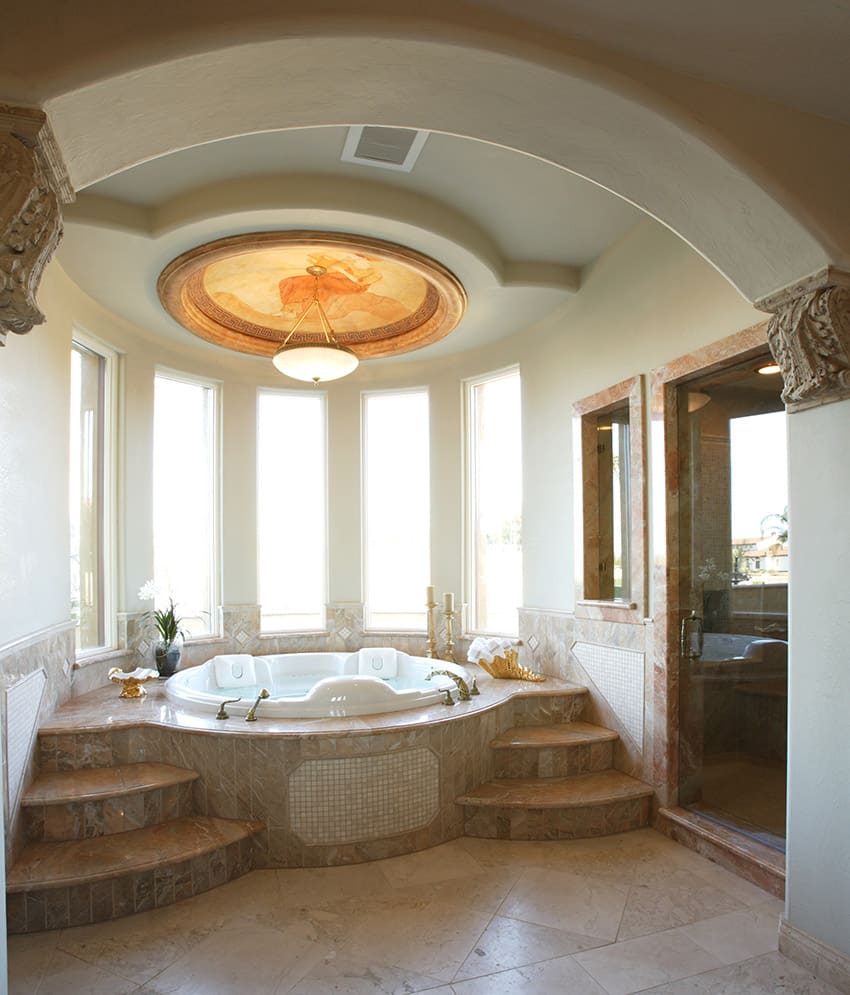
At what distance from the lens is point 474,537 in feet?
18.4

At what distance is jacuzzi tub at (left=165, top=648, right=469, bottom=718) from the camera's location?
3.54 metres

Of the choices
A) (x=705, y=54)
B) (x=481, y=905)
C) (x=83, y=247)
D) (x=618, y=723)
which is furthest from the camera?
(x=618, y=723)

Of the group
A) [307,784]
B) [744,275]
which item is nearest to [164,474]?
[307,784]

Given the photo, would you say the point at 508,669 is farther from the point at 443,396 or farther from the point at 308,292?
the point at 308,292

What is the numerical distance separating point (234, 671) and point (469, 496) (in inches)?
87.8

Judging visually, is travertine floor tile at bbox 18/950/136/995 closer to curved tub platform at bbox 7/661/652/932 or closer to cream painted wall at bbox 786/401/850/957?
curved tub platform at bbox 7/661/652/932

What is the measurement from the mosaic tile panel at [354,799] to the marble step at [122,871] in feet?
0.77

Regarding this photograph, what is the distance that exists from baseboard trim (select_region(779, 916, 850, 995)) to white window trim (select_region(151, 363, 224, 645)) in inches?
166

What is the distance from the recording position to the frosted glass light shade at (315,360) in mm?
4113

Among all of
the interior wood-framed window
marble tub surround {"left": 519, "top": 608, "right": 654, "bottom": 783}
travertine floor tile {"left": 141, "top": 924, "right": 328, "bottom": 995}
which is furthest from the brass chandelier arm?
travertine floor tile {"left": 141, "top": 924, "right": 328, "bottom": 995}

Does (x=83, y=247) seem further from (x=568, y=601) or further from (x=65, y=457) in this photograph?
(x=568, y=601)

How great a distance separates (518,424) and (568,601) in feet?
4.78

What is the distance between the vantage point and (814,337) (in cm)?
223

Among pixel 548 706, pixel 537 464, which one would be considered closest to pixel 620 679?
pixel 548 706
